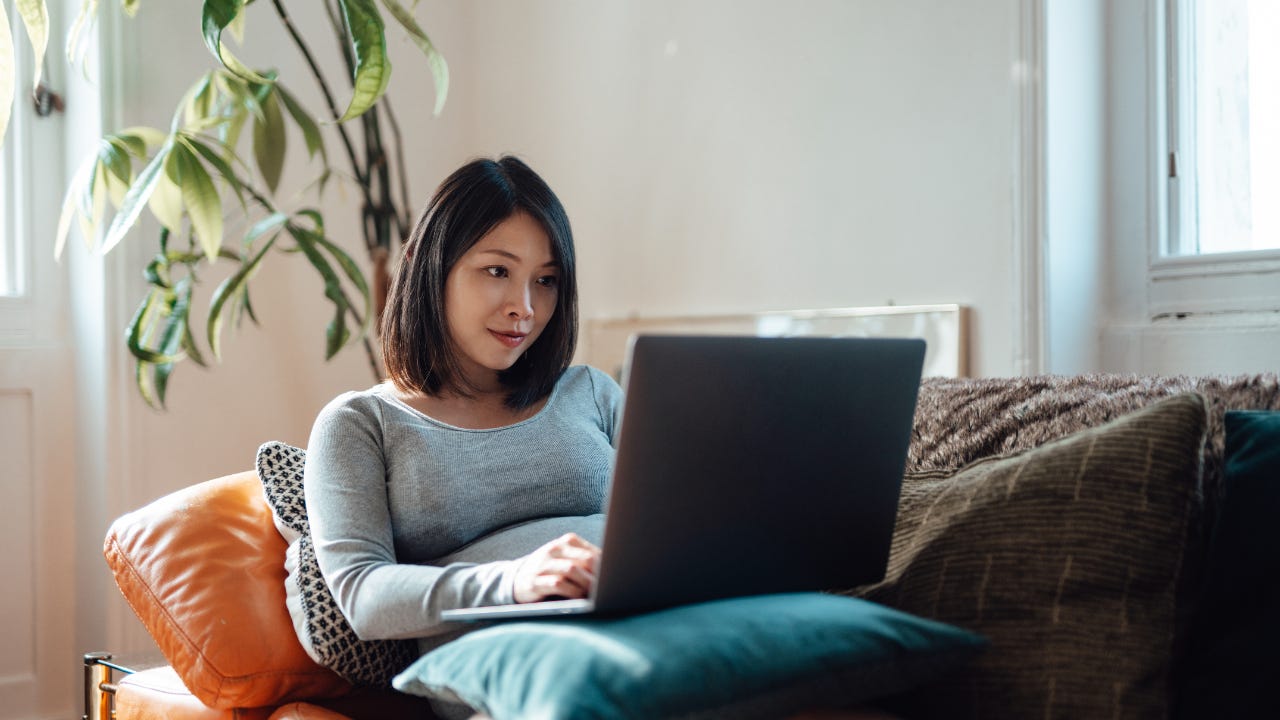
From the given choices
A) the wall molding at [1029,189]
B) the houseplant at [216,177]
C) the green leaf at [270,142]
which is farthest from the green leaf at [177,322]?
the wall molding at [1029,189]

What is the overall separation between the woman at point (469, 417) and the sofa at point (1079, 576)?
20cm

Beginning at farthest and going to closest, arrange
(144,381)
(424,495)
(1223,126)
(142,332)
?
(144,381) → (142,332) → (1223,126) → (424,495)

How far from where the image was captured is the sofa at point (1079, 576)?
3.15ft

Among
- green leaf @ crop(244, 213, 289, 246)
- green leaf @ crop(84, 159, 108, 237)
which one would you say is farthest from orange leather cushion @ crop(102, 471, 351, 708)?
green leaf @ crop(244, 213, 289, 246)

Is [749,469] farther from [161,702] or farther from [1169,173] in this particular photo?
[1169,173]

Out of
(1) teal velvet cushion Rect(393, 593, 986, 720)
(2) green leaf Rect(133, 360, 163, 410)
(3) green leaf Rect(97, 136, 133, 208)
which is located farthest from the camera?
(2) green leaf Rect(133, 360, 163, 410)

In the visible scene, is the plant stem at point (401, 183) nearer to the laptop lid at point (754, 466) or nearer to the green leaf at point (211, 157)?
the green leaf at point (211, 157)

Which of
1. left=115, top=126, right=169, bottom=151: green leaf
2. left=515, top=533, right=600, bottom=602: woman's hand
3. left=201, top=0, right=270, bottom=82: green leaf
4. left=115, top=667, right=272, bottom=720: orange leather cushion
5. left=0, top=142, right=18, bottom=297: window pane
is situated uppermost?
left=201, top=0, right=270, bottom=82: green leaf

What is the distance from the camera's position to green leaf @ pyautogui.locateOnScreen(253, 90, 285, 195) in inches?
88.5

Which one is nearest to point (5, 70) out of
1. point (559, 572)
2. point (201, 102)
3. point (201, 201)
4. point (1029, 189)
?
point (201, 201)

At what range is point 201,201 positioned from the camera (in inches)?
81.1

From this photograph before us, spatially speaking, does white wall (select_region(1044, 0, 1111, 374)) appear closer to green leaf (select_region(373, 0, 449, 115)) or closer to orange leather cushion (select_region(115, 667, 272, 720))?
green leaf (select_region(373, 0, 449, 115))

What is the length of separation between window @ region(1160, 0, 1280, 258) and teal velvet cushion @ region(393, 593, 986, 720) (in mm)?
1223

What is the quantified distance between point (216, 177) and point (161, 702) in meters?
1.53
